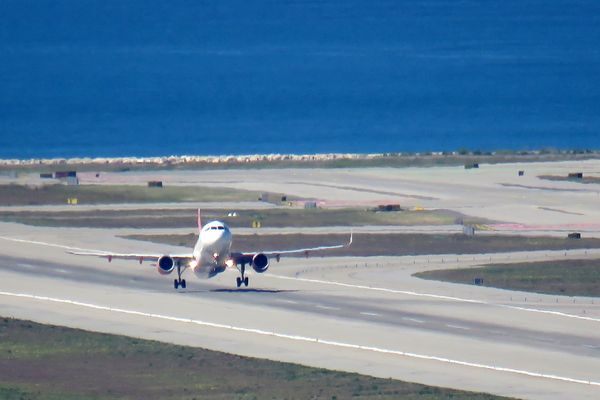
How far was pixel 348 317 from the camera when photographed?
224 ft

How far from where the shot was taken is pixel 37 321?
67500 mm

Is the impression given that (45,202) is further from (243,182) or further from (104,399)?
(104,399)

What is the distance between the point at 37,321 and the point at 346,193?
5851 centimetres

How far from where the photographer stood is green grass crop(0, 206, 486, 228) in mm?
105438

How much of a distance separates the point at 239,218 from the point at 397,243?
14.9 meters

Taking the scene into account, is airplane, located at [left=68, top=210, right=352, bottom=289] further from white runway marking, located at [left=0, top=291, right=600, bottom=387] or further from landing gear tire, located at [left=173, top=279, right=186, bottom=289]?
white runway marking, located at [left=0, top=291, right=600, bottom=387]

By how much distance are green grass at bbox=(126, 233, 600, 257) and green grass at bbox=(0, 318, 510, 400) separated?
31.9 metres

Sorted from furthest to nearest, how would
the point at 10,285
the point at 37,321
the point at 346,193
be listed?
the point at 346,193 → the point at 10,285 → the point at 37,321

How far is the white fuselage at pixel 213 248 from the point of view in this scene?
2842 inches

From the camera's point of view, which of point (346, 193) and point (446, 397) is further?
point (346, 193)

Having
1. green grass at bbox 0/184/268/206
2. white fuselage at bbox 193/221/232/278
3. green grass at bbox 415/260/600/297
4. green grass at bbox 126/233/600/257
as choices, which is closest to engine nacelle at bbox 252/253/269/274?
white fuselage at bbox 193/221/232/278

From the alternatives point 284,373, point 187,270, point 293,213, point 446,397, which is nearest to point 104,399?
point 284,373

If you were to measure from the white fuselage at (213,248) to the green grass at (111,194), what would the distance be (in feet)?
147

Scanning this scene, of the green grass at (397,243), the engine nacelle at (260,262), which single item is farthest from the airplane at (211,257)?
the green grass at (397,243)
